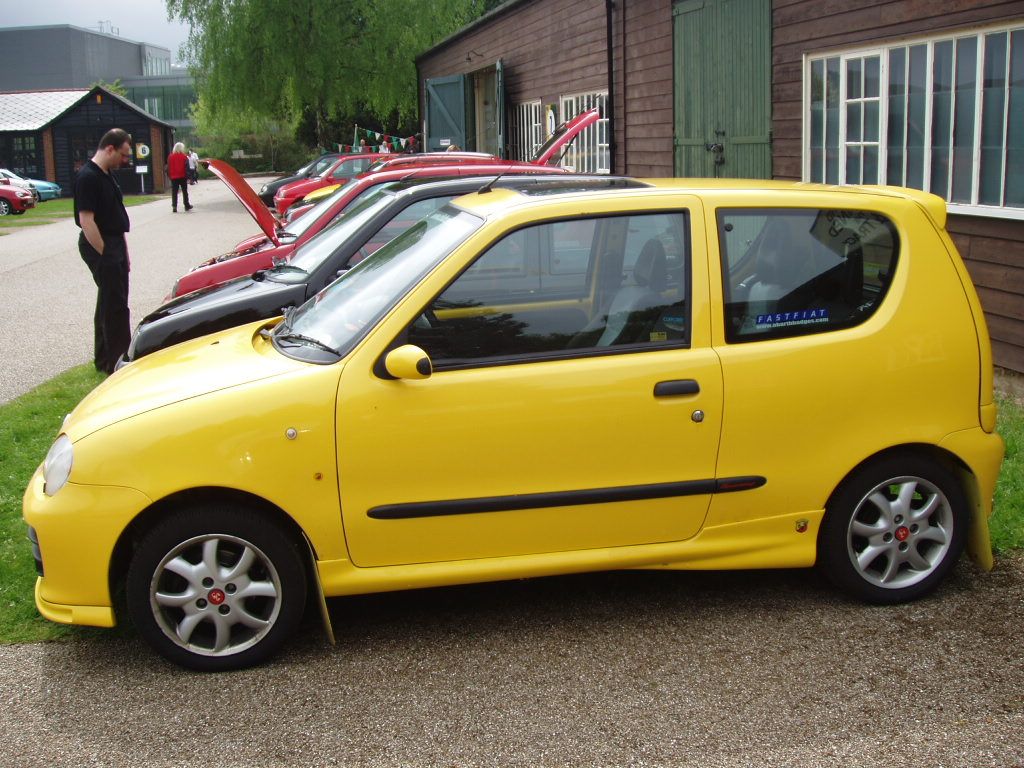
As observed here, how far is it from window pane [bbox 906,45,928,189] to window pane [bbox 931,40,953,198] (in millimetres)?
116

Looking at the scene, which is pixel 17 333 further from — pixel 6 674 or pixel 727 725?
pixel 727 725

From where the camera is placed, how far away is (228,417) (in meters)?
3.95

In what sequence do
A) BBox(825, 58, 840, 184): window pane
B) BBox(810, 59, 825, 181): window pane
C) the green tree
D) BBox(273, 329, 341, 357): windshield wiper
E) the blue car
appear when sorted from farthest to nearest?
the blue car
the green tree
BBox(810, 59, 825, 181): window pane
BBox(825, 58, 840, 184): window pane
BBox(273, 329, 341, 357): windshield wiper

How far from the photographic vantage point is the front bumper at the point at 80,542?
391cm

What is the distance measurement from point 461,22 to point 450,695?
41551mm

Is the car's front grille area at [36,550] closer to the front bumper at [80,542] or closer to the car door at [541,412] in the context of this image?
the front bumper at [80,542]

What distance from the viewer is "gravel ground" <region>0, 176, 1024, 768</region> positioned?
3488 millimetres

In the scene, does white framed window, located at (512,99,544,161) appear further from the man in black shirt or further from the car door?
the car door

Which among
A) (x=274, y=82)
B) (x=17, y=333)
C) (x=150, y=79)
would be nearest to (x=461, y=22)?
(x=274, y=82)

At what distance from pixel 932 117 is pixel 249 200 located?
5.02 meters

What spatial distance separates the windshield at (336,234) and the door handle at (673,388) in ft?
11.7

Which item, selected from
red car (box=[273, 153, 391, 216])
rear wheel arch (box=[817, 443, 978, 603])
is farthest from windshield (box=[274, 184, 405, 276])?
red car (box=[273, 153, 391, 216])

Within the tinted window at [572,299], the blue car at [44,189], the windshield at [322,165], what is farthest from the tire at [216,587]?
the blue car at [44,189]

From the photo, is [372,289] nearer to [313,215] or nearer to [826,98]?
[313,215]
